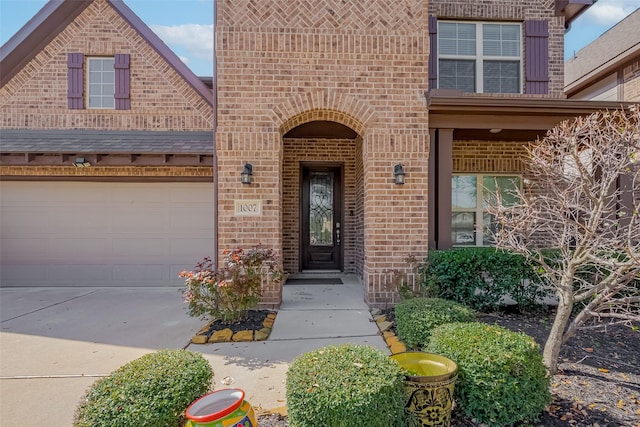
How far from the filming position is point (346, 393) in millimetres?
2047

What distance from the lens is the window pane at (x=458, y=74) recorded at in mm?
6996

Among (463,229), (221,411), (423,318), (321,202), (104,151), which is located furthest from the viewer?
(321,202)

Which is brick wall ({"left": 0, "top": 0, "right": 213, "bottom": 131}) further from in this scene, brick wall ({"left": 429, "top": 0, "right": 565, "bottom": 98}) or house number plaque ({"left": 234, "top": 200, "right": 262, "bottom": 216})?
brick wall ({"left": 429, "top": 0, "right": 565, "bottom": 98})

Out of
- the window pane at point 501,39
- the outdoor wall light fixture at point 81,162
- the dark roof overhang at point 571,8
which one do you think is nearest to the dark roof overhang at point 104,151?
the outdoor wall light fixture at point 81,162

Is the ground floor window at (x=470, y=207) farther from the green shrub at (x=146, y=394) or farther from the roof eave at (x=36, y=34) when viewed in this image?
the roof eave at (x=36, y=34)

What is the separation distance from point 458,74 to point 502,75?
94cm

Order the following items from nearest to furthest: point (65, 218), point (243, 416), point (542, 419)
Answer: point (243, 416), point (542, 419), point (65, 218)

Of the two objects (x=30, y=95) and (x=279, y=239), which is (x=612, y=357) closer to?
(x=279, y=239)

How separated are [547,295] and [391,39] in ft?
14.8

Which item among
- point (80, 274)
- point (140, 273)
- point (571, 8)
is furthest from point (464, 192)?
point (80, 274)

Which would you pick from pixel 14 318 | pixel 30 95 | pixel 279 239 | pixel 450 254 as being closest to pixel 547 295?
pixel 450 254

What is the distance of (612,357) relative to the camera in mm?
3420

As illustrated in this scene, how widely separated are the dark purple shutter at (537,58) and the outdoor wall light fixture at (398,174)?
3837 millimetres

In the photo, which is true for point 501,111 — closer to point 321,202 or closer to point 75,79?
point 321,202
